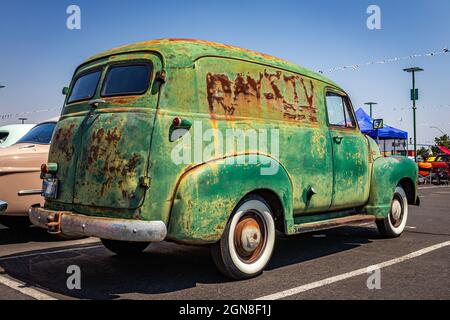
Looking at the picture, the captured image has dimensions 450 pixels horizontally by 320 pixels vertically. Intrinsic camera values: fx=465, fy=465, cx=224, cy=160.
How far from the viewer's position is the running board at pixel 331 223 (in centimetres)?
475

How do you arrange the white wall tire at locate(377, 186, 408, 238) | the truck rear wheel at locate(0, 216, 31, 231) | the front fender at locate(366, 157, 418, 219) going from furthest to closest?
the truck rear wheel at locate(0, 216, 31, 231), the white wall tire at locate(377, 186, 408, 238), the front fender at locate(366, 157, 418, 219)

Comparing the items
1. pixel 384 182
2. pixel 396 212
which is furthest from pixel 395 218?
pixel 384 182

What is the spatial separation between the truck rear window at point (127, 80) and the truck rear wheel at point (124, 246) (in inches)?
72.3

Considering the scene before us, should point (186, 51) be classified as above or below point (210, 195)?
above

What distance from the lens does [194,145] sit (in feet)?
12.9

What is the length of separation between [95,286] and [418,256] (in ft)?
11.9

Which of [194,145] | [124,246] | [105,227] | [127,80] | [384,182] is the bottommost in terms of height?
[124,246]

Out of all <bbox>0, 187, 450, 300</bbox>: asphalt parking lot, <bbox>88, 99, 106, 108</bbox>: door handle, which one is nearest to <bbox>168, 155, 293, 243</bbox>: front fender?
<bbox>0, 187, 450, 300</bbox>: asphalt parking lot

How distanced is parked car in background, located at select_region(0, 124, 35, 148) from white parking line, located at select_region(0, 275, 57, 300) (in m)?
4.01

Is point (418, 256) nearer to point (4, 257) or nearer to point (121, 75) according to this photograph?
point (121, 75)

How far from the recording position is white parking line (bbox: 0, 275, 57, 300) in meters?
3.80

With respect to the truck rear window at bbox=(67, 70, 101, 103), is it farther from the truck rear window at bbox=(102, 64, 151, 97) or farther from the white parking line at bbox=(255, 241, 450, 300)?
the white parking line at bbox=(255, 241, 450, 300)

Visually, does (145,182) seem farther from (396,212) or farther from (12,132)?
(12,132)

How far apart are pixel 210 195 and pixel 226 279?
91 cm
